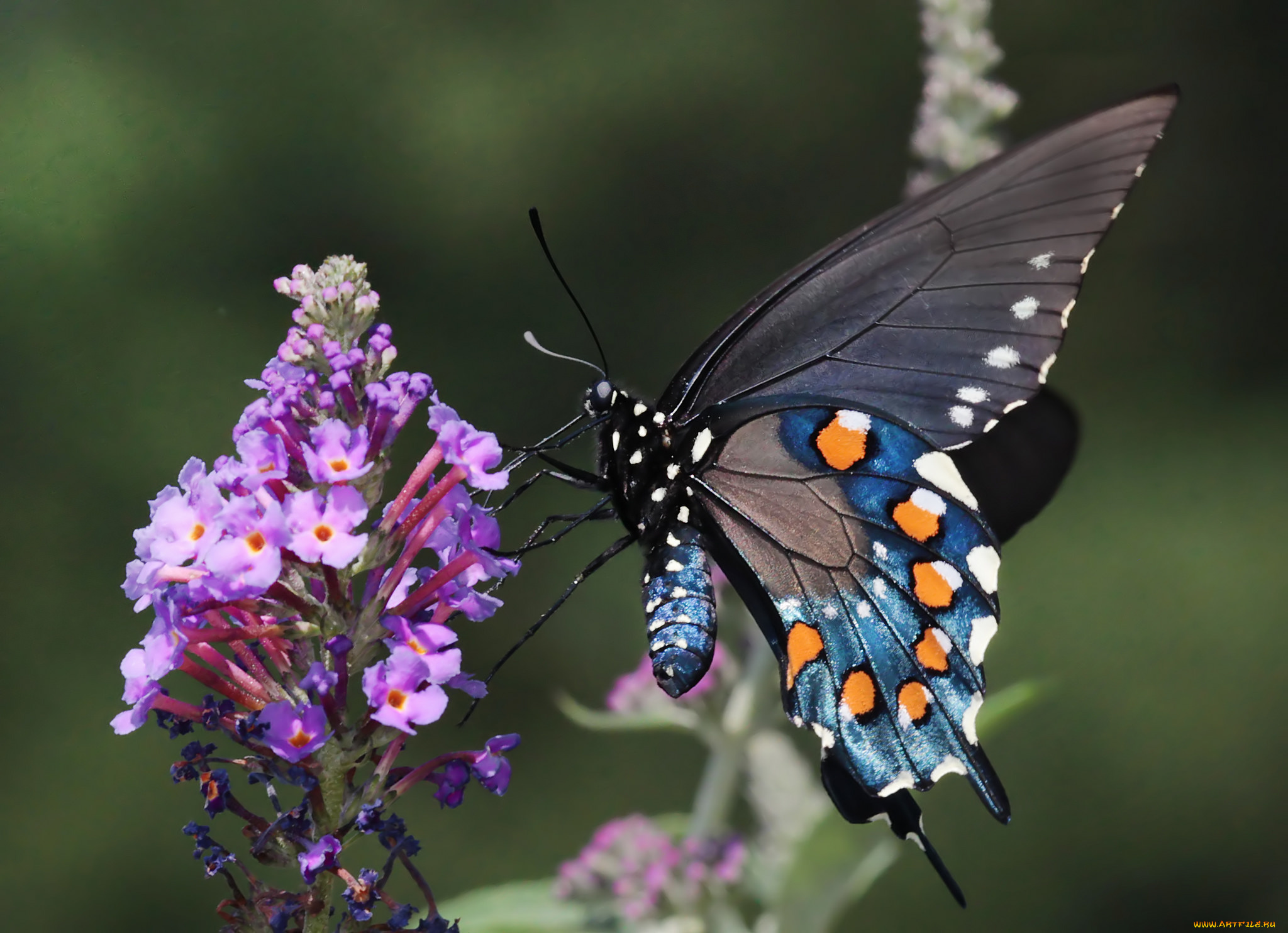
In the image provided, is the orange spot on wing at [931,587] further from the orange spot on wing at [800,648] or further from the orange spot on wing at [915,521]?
the orange spot on wing at [800,648]

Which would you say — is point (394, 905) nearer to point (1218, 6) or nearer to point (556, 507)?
point (556, 507)

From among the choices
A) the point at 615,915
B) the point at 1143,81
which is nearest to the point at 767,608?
the point at 615,915

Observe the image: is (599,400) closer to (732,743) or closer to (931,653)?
(931,653)

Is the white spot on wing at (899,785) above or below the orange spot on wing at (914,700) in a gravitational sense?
below

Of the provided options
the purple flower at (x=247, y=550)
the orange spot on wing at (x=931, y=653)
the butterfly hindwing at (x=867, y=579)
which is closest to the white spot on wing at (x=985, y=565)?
the butterfly hindwing at (x=867, y=579)

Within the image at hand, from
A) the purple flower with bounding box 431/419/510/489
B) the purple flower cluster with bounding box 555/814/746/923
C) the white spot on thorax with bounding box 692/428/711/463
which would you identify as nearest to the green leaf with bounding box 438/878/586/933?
the purple flower cluster with bounding box 555/814/746/923

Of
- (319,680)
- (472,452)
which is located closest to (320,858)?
(319,680)
